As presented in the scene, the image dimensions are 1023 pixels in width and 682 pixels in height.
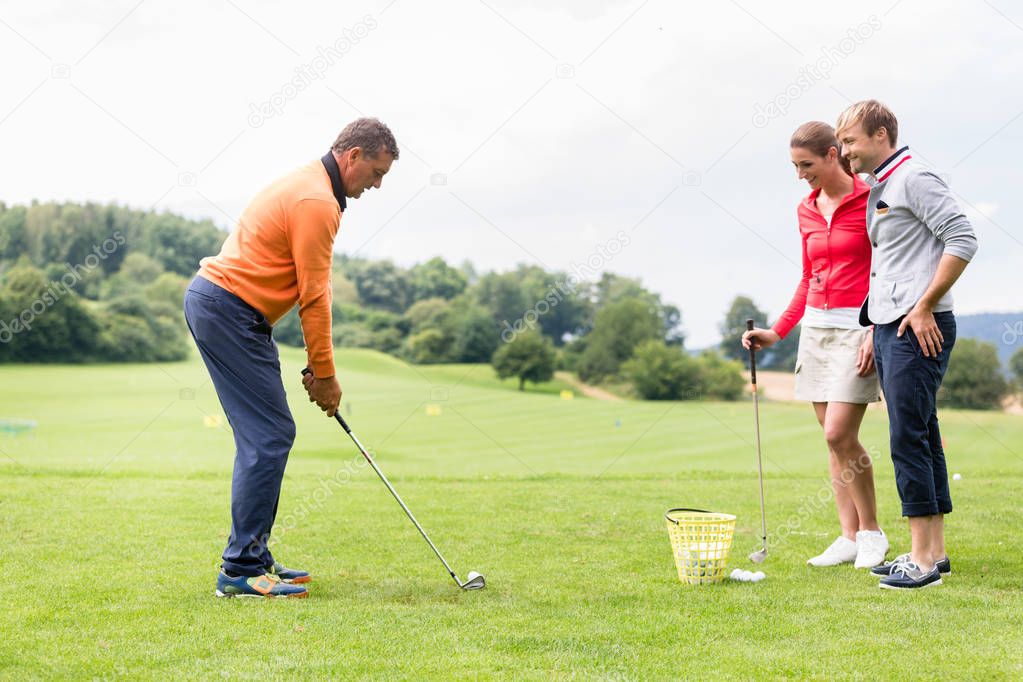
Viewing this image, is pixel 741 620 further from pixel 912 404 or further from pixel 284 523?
pixel 284 523

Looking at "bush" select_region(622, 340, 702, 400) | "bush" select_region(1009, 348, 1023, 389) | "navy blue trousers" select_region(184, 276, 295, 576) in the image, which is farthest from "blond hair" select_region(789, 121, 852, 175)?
"bush" select_region(622, 340, 702, 400)

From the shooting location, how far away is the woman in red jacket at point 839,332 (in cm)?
417

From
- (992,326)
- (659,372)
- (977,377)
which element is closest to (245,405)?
(992,326)

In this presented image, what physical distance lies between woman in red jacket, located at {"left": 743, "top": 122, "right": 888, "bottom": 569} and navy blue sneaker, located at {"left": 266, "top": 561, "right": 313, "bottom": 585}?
86.5 inches

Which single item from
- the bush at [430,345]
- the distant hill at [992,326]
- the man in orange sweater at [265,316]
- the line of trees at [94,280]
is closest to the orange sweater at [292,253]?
the man in orange sweater at [265,316]

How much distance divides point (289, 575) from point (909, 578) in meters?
2.46

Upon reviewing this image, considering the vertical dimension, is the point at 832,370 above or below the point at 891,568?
above

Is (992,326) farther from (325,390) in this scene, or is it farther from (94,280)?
(94,280)

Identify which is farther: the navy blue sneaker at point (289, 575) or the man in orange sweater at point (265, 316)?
the navy blue sneaker at point (289, 575)

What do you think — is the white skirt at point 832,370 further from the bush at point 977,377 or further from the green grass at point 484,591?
the bush at point 977,377

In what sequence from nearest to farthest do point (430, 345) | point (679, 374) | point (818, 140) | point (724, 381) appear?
point (818, 140), point (724, 381), point (679, 374), point (430, 345)

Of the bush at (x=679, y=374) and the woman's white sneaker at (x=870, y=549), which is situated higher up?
the bush at (x=679, y=374)

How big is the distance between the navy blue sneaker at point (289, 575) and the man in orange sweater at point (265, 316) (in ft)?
0.47

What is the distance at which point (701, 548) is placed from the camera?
12.3 ft
